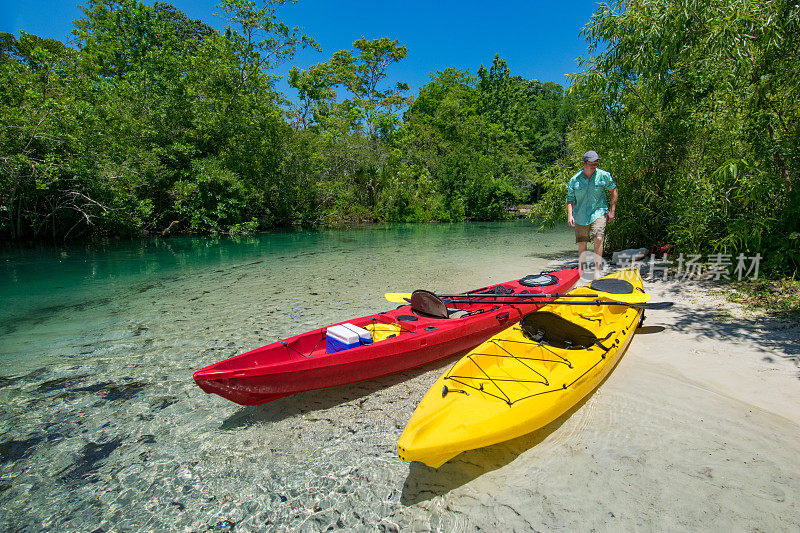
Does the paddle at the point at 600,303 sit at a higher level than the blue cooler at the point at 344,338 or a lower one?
higher

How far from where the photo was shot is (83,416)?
375 cm

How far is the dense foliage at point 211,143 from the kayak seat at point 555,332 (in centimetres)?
1311

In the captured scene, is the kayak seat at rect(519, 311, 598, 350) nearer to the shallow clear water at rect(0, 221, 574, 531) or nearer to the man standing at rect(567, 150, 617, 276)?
the shallow clear water at rect(0, 221, 574, 531)

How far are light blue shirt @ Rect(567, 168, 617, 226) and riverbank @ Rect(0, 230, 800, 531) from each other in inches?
71.2

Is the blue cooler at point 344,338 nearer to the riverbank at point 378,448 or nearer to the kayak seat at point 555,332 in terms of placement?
the riverbank at point 378,448

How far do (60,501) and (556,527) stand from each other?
3313 mm

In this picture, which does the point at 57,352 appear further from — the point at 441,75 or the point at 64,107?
the point at 441,75

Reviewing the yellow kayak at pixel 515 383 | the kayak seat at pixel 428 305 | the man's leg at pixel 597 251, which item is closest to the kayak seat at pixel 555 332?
the yellow kayak at pixel 515 383

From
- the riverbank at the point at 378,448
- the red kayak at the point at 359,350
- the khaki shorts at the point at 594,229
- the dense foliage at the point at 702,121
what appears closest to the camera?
the riverbank at the point at 378,448

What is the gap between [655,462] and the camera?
277 cm

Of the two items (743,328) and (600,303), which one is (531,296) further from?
(743,328)

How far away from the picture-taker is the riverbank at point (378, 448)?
2471mm

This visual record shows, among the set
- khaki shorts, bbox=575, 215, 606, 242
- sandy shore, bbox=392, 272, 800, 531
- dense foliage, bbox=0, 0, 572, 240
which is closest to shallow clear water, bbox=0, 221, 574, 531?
sandy shore, bbox=392, 272, 800, 531

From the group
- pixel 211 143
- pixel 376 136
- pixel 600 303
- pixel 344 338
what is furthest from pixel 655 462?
pixel 376 136
